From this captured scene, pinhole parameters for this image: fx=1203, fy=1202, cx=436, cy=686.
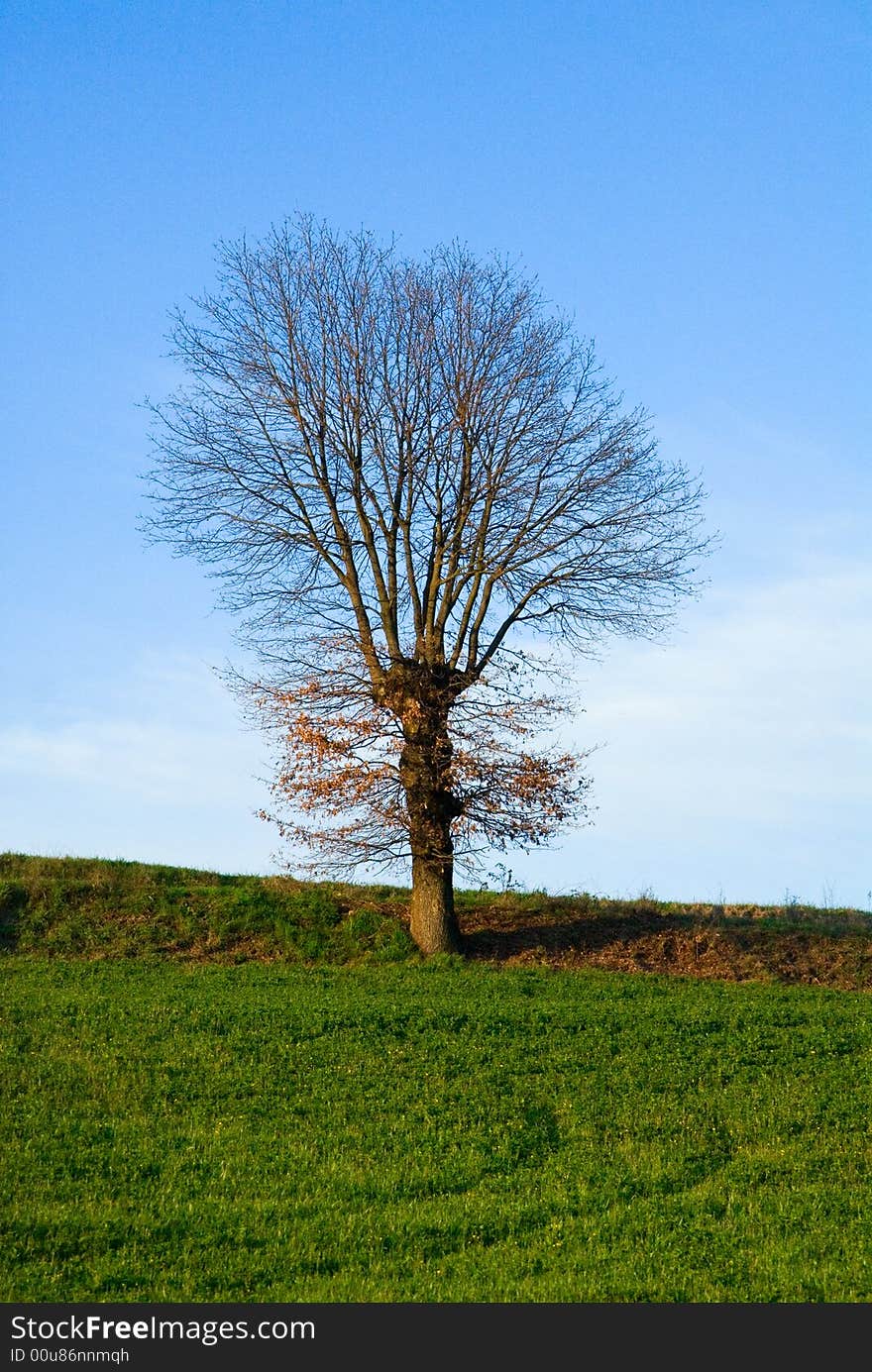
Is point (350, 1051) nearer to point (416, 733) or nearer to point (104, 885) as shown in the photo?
point (416, 733)

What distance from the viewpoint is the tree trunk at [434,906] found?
78.4 feet

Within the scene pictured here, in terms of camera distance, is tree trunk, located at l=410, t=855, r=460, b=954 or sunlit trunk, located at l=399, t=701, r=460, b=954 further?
tree trunk, located at l=410, t=855, r=460, b=954

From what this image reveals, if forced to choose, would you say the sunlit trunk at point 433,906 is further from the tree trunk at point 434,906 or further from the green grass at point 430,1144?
the green grass at point 430,1144

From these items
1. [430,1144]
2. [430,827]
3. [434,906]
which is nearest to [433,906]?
[434,906]

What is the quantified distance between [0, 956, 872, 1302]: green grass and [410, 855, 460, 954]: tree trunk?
329cm

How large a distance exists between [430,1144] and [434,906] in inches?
424

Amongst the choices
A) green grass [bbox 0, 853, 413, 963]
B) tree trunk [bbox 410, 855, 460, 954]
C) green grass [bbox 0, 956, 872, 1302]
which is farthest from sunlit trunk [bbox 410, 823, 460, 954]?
green grass [bbox 0, 956, 872, 1302]

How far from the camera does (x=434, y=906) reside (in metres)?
24.0

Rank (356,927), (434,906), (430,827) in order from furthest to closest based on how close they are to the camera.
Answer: (356,927) < (434,906) < (430,827)

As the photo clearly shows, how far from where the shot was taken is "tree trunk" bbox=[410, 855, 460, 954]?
2391 cm

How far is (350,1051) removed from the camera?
53.4ft

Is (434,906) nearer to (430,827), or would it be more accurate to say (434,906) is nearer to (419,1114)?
(430,827)

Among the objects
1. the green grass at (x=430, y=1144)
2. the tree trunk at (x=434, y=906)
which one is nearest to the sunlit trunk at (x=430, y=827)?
the tree trunk at (x=434, y=906)

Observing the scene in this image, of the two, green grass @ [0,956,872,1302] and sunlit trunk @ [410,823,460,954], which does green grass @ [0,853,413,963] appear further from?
green grass @ [0,956,872,1302]
